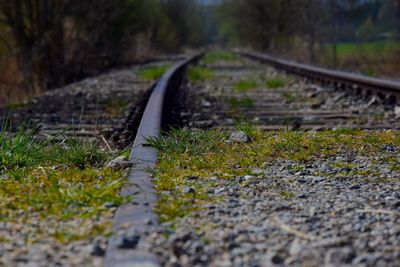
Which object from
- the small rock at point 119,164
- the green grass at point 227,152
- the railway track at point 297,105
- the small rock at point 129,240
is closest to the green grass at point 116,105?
the railway track at point 297,105

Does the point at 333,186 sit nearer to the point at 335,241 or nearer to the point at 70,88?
the point at 335,241

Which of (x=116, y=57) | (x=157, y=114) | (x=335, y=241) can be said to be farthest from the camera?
(x=116, y=57)

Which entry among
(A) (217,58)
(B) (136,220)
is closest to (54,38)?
(B) (136,220)

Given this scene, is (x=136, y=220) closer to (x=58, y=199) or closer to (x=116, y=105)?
(x=58, y=199)

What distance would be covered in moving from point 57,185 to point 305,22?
1030 inches

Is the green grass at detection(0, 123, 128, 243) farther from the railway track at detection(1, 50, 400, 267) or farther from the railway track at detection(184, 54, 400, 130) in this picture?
the railway track at detection(184, 54, 400, 130)

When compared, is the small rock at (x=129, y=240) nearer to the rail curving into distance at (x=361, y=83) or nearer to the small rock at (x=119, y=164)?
the small rock at (x=119, y=164)

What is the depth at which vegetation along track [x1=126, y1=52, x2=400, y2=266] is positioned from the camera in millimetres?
2221

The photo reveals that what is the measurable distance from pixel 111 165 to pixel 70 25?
14665mm

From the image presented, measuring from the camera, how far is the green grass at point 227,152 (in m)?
3.14

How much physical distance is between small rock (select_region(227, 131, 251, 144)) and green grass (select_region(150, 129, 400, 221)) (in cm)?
4

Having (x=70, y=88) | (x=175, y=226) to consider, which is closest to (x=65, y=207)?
(x=175, y=226)

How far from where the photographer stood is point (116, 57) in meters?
25.1

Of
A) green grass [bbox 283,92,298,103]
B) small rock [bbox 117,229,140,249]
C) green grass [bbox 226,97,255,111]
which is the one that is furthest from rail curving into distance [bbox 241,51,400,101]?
small rock [bbox 117,229,140,249]
